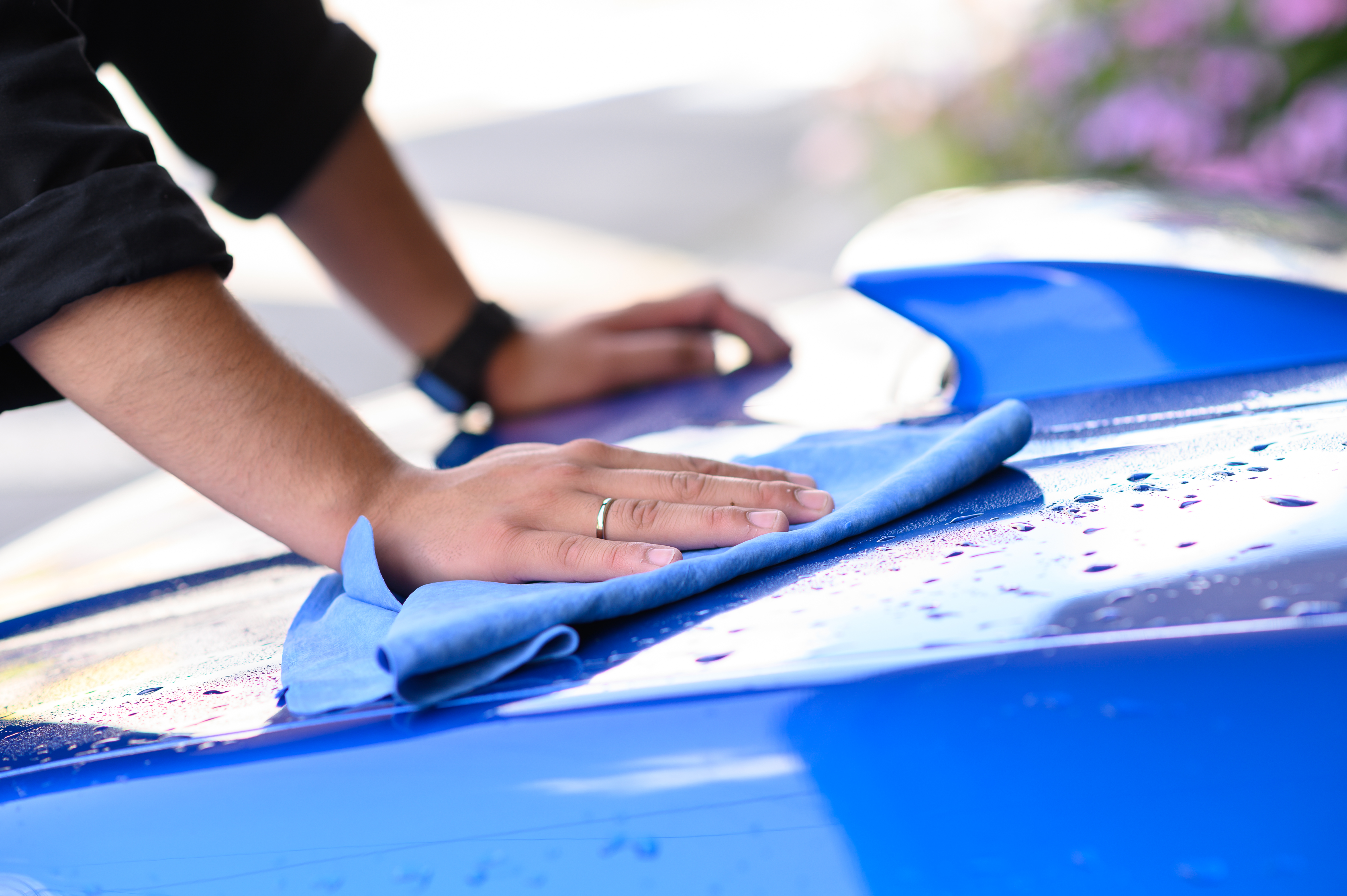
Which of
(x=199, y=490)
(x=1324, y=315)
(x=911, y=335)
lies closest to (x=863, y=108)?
(x=911, y=335)

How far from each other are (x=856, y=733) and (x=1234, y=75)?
2967 millimetres

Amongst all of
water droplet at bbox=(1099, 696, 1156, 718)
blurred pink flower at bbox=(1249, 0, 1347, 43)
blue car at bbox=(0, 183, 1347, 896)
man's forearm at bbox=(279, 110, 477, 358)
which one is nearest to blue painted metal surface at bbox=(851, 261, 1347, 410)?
blue car at bbox=(0, 183, 1347, 896)

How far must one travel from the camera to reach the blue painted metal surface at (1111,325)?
105 centimetres

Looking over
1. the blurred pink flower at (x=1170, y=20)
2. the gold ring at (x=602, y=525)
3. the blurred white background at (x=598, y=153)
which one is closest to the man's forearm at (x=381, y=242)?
the blurred white background at (x=598, y=153)

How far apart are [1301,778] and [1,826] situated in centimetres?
72

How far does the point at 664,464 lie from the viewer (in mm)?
882

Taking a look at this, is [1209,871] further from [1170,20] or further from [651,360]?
[1170,20]

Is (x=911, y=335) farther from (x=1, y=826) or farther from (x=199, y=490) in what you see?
(x=1, y=826)

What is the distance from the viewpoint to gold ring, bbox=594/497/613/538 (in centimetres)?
78

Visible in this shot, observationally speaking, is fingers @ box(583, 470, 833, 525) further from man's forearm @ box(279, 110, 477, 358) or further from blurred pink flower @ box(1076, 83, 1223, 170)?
blurred pink flower @ box(1076, 83, 1223, 170)

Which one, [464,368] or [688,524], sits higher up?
[464,368]

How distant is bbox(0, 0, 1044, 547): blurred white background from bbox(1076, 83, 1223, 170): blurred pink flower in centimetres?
51

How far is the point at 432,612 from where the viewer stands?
67 centimetres

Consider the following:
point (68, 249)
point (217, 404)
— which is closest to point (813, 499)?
point (217, 404)
